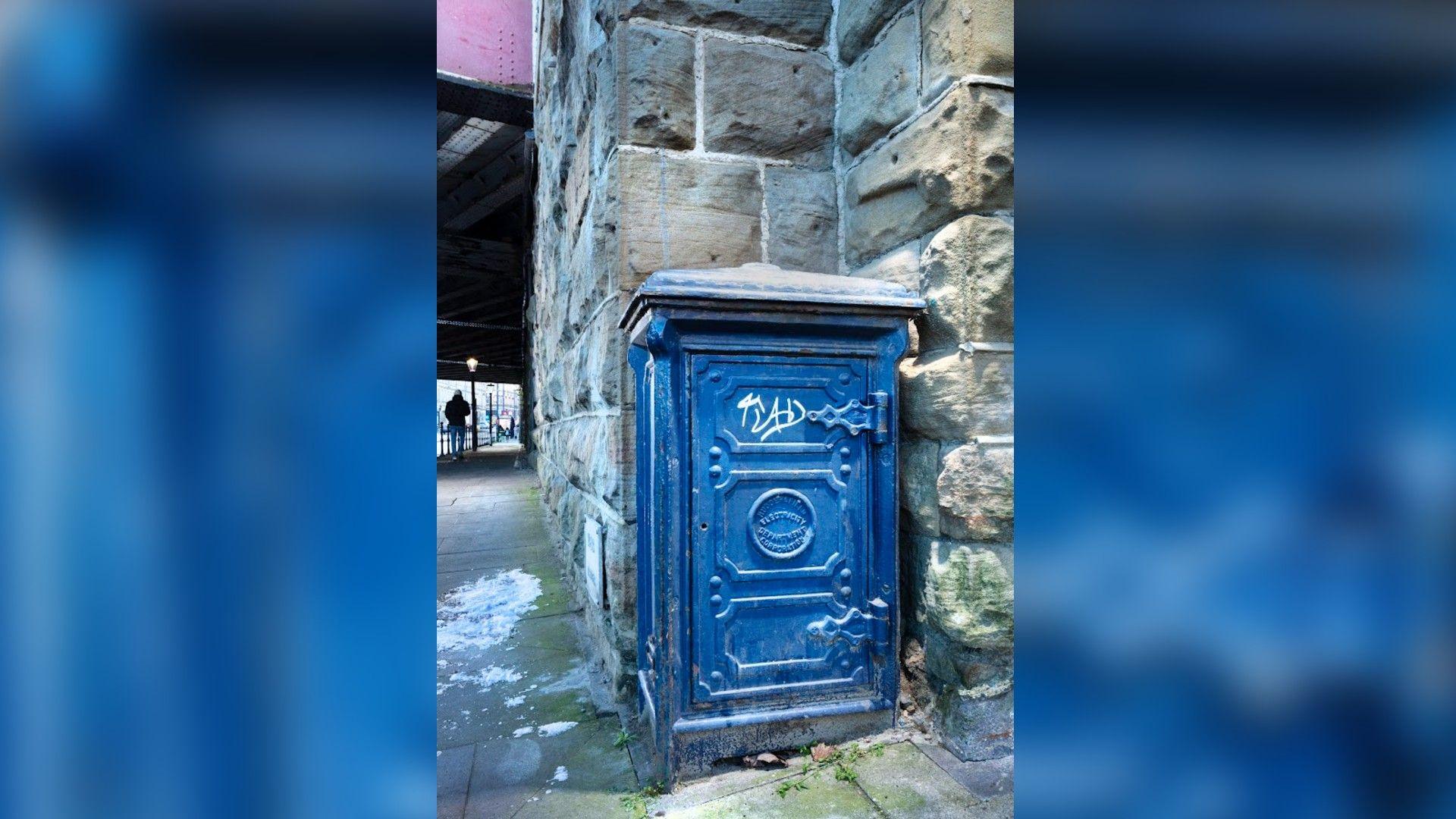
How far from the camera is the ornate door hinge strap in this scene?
2018 millimetres

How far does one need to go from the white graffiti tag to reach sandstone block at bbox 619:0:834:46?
1.63m

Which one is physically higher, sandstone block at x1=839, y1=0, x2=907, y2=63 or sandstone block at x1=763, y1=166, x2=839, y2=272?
sandstone block at x1=839, y1=0, x2=907, y2=63

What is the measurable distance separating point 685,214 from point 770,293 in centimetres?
81

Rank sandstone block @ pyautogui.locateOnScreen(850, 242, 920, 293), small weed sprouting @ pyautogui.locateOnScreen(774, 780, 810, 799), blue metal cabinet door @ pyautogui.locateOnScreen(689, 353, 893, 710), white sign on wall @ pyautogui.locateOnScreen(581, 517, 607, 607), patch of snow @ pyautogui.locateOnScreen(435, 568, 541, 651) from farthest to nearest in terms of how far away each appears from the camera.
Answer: patch of snow @ pyautogui.locateOnScreen(435, 568, 541, 651) → white sign on wall @ pyautogui.locateOnScreen(581, 517, 607, 607) → sandstone block @ pyautogui.locateOnScreen(850, 242, 920, 293) → blue metal cabinet door @ pyautogui.locateOnScreen(689, 353, 893, 710) → small weed sprouting @ pyautogui.locateOnScreen(774, 780, 810, 799)

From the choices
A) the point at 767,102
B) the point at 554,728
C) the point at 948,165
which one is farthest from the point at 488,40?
the point at 554,728

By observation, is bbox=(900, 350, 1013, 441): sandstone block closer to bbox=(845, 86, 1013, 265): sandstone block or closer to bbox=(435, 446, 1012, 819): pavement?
bbox=(845, 86, 1013, 265): sandstone block

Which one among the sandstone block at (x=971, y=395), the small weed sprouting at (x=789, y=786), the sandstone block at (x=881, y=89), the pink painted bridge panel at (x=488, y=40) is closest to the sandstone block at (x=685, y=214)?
the sandstone block at (x=881, y=89)

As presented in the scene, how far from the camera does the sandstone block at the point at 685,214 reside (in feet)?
7.96
